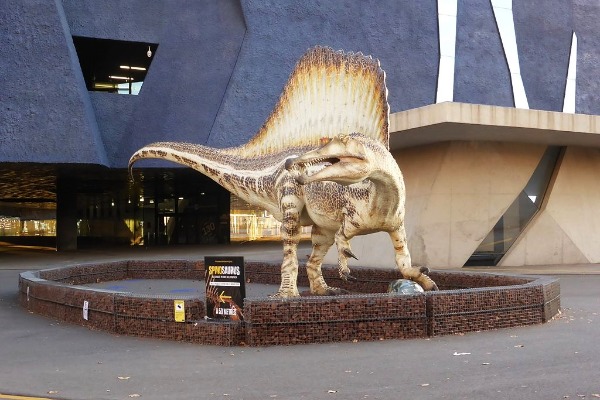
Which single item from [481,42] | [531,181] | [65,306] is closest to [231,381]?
[65,306]

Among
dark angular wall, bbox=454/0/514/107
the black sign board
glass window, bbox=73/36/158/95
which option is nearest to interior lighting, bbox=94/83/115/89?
glass window, bbox=73/36/158/95

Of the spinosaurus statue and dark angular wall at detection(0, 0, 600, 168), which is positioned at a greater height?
dark angular wall at detection(0, 0, 600, 168)

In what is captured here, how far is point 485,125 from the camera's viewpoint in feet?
55.9

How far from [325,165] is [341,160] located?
6.40ft

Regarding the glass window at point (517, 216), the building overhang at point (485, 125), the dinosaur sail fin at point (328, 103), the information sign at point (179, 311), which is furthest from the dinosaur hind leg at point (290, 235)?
the glass window at point (517, 216)

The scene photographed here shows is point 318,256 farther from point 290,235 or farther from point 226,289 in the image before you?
point 226,289

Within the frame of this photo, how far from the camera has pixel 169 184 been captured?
3550 cm

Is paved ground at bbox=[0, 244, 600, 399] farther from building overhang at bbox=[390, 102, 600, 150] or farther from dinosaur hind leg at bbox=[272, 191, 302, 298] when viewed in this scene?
building overhang at bbox=[390, 102, 600, 150]

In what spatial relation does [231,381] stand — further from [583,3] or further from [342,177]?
[583,3]

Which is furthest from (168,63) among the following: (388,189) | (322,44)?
(388,189)

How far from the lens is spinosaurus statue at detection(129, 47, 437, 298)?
8.52 meters

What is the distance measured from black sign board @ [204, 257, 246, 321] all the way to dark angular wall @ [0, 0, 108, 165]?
16600 mm

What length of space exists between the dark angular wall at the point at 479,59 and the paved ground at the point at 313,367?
21024mm

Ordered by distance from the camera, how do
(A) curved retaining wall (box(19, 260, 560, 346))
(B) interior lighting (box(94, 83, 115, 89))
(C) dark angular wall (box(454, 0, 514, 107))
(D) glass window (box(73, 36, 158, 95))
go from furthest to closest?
(B) interior lighting (box(94, 83, 115, 89)) → (C) dark angular wall (box(454, 0, 514, 107)) → (D) glass window (box(73, 36, 158, 95)) → (A) curved retaining wall (box(19, 260, 560, 346))
